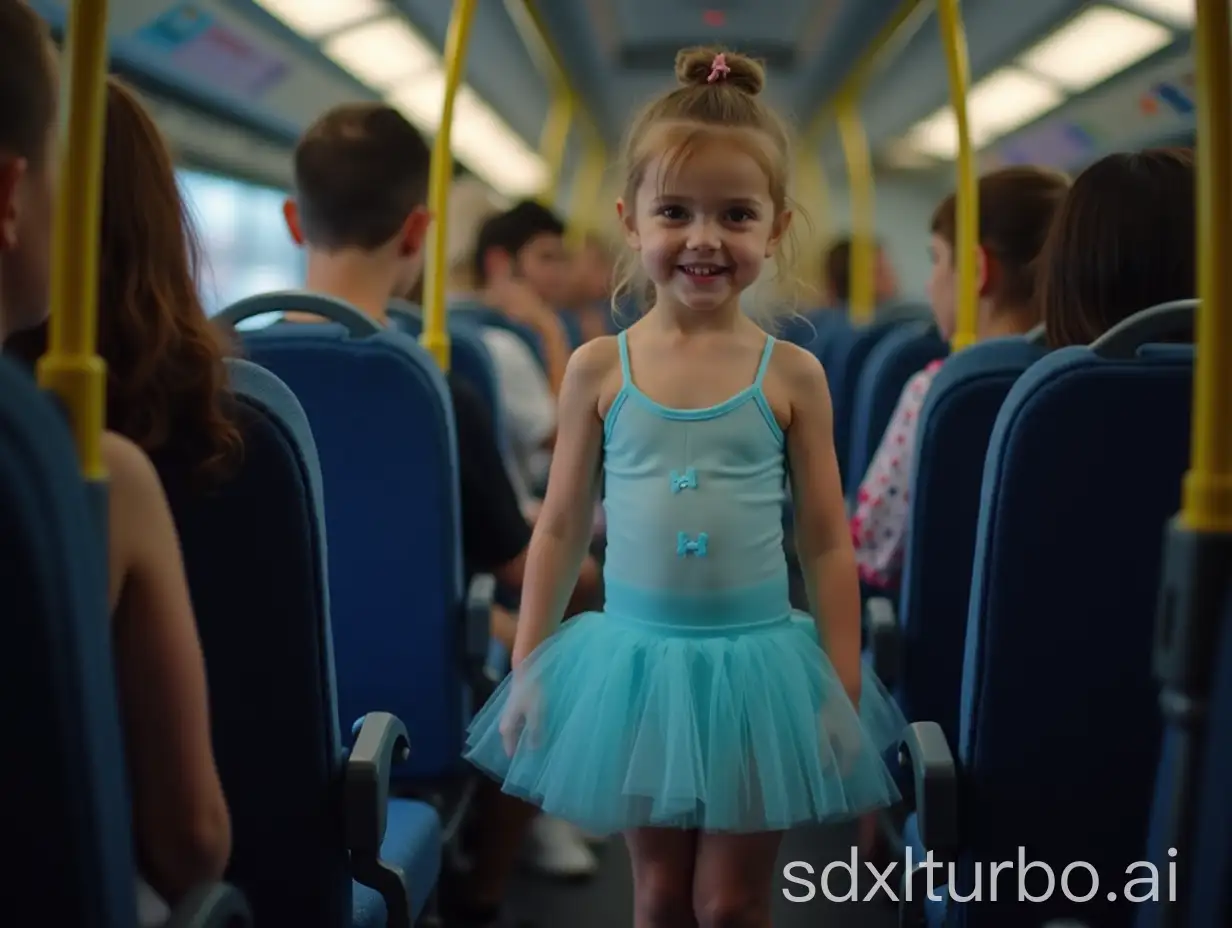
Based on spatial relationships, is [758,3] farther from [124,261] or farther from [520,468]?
[124,261]

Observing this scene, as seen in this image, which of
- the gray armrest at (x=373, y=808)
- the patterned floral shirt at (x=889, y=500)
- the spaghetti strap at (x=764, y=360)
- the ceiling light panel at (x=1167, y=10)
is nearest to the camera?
the gray armrest at (x=373, y=808)

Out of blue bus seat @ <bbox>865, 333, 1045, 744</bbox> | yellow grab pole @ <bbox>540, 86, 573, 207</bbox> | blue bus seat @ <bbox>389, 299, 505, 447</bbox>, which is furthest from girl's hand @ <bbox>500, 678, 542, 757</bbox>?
yellow grab pole @ <bbox>540, 86, 573, 207</bbox>

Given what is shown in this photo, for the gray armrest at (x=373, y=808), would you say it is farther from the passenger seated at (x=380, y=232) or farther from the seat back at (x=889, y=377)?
the seat back at (x=889, y=377)

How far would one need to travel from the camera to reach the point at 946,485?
182 centimetres

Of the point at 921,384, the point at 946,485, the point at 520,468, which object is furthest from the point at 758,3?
the point at 946,485

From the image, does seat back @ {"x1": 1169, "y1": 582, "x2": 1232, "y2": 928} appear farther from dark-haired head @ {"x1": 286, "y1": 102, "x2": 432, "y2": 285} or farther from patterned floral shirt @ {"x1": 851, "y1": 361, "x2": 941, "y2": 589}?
dark-haired head @ {"x1": 286, "y1": 102, "x2": 432, "y2": 285}

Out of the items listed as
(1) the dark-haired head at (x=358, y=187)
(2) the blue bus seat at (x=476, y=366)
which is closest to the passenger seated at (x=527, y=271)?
(2) the blue bus seat at (x=476, y=366)

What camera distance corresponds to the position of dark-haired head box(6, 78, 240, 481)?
1105 millimetres

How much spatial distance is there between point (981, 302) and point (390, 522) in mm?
1228

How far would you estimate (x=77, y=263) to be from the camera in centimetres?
86

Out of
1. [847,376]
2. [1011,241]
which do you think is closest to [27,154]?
[1011,241]

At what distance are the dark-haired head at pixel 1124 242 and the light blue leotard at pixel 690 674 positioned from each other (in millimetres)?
407

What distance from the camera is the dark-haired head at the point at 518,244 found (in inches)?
188

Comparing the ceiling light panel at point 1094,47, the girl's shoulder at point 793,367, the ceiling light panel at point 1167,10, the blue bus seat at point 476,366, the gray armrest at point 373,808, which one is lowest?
the gray armrest at point 373,808
